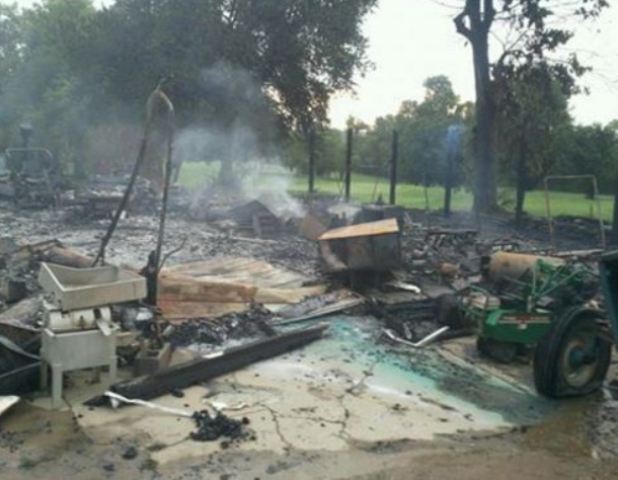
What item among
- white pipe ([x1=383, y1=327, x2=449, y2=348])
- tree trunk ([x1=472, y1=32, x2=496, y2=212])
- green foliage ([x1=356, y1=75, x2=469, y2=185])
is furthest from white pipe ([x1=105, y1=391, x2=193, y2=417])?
green foliage ([x1=356, y1=75, x2=469, y2=185])

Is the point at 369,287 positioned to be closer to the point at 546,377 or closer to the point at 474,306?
the point at 474,306

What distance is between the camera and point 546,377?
17.9 ft

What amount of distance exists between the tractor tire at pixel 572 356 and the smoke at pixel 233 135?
57.3 feet

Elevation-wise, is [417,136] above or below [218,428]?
above

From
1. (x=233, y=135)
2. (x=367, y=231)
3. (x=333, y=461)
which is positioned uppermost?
(x=233, y=135)

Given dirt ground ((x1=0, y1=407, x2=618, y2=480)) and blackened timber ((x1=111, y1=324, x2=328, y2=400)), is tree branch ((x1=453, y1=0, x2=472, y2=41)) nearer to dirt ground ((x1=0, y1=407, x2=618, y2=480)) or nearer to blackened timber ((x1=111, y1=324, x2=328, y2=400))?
blackened timber ((x1=111, y1=324, x2=328, y2=400))

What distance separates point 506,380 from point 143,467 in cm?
354

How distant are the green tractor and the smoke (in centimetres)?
1659

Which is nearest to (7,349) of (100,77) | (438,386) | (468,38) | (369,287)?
(438,386)

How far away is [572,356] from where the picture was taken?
559cm

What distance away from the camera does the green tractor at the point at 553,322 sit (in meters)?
5.47

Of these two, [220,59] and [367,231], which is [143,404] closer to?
[367,231]

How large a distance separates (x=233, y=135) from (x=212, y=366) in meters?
21.0

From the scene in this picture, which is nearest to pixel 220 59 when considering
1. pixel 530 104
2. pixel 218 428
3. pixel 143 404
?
pixel 530 104
